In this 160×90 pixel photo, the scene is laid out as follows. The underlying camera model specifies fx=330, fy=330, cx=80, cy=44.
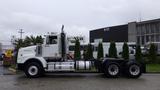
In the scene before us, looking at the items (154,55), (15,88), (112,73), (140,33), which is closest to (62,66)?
(112,73)

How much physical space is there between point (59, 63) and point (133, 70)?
4.78 m

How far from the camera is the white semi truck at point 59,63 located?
21.0 m

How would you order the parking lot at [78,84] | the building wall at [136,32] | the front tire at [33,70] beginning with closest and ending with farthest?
1. the parking lot at [78,84]
2. the front tire at [33,70]
3. the building wall at [136,32]

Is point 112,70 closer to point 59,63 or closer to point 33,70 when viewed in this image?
point 59,63

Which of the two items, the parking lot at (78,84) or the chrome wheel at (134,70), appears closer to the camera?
the parking lot at (78,84)

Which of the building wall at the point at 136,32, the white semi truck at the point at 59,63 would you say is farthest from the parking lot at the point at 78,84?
the building wall at the point at 136,32

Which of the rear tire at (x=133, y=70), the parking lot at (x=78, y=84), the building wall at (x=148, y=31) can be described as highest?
the building wall at (x=148, y=31)

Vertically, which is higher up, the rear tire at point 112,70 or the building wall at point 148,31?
the building wall at point 148,31

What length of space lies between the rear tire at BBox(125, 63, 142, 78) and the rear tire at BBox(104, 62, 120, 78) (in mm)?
667

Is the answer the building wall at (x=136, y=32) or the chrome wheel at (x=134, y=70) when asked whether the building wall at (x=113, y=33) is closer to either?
the building wall at (x=136, y=32)

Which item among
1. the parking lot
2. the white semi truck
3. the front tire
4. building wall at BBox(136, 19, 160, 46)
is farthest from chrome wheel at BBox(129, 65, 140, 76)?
building wall at BBox(136, 19, 160, 46)

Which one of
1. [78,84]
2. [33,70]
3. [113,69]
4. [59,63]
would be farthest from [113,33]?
[78,84]

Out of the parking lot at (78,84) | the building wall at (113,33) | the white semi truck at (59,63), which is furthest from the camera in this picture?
the building wall at (113,33)

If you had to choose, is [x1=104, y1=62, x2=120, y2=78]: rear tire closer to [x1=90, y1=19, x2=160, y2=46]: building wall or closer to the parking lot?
the parking lot
